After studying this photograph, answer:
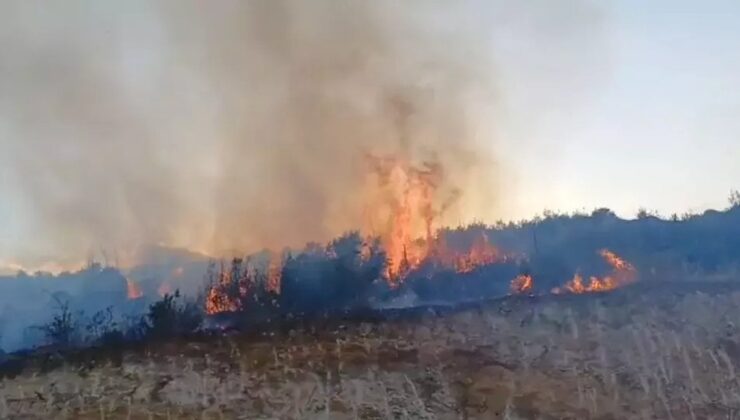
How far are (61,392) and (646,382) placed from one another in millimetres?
11284

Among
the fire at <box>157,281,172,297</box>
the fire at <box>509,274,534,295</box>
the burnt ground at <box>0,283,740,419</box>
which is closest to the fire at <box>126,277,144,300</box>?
the fire at <box>157,281,172,297</box>

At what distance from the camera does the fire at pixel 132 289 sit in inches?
736

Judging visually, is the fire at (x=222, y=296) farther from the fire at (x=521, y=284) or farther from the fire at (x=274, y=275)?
the fire at (x=521, y=284)

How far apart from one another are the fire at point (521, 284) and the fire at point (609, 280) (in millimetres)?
600

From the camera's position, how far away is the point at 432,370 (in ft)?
52.6

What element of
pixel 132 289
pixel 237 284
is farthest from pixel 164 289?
pixel 237 284

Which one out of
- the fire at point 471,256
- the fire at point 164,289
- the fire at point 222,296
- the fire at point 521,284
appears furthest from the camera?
the fire at point 471,256

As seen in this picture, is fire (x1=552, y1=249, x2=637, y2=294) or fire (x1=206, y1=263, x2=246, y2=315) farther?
fire (x1=552, y1=249, x2=637, y2=294)

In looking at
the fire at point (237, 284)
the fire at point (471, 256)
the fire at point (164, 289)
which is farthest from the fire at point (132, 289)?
the fire at point (471, 256)

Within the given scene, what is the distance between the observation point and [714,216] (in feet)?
70.1

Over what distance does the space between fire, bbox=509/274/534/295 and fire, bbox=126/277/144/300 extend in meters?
8.72

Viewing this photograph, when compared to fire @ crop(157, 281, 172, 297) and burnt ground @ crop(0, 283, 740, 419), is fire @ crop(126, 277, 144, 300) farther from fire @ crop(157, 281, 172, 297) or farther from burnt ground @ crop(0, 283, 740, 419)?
burnt ground @ crop(0, 283, 740, 419)

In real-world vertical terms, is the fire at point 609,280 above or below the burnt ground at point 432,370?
above

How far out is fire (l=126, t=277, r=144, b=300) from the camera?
18.7 m
